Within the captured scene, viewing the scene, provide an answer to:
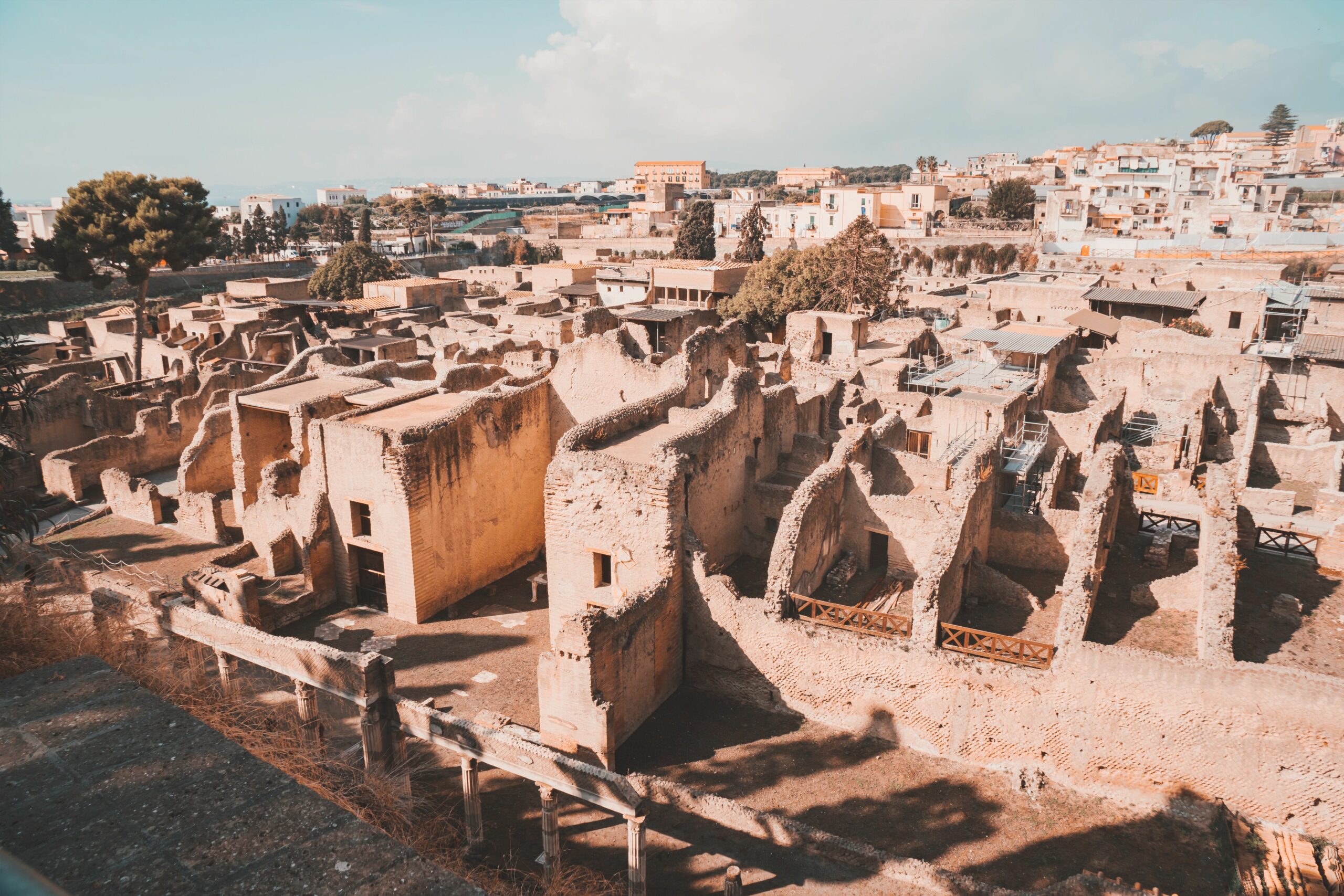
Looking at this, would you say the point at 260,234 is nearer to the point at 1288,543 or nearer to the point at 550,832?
the point at 550,832

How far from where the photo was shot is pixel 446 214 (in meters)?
121

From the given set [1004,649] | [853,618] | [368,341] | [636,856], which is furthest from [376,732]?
[368,341]

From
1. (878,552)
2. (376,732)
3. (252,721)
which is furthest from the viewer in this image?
(878,552)

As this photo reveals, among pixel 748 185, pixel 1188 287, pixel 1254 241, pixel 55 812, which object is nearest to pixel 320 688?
pixel 55 812

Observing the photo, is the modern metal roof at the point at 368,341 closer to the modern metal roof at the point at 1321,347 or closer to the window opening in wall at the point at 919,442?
the window opening in wall at the point at 919,442

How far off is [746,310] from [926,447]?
21539 mm

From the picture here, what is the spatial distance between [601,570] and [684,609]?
Result: 1633 millimetres

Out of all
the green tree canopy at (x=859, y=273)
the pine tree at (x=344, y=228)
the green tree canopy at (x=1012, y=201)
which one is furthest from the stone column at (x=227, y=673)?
the green tree canopy at (x=1012, y=201)

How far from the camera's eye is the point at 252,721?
698 cm

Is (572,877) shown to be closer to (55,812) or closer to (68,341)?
(55,812)

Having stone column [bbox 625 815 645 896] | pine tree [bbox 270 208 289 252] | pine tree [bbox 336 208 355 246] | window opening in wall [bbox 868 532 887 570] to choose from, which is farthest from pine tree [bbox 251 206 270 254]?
stone column [bbox 625 815 645 896]

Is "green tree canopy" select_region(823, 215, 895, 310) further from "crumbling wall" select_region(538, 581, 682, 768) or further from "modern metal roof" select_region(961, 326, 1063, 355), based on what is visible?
"crumbling wall" select_region(538, 581, 682, 768)

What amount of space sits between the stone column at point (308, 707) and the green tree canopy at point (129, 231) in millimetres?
32172

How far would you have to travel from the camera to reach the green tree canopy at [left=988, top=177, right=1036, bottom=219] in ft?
267
